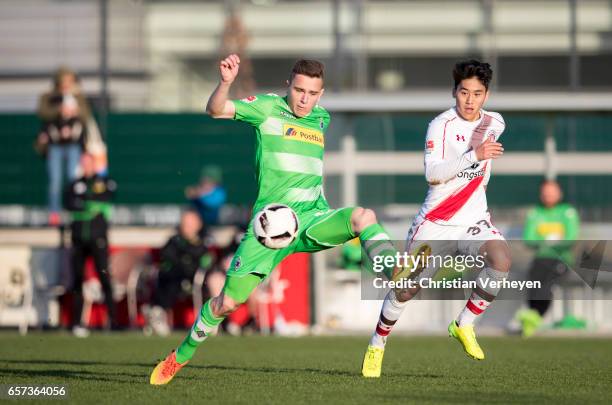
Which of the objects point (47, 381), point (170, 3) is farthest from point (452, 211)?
point (170, 3)

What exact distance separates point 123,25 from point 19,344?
22.7 feet

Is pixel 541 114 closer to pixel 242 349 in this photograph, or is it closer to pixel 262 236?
pixel 242 349

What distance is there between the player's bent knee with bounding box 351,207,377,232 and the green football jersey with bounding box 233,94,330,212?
494mm

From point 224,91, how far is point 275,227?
1004 millimetres

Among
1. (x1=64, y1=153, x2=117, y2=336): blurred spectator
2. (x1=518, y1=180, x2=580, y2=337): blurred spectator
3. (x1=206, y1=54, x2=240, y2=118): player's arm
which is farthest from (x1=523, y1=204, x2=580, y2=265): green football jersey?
(x1=206, y1=54, x2=240, y2=118): player's arm

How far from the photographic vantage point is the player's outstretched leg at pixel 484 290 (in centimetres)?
897

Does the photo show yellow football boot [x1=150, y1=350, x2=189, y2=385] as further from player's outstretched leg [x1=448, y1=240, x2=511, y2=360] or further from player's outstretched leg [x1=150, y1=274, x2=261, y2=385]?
player's outstretched leg [x1=448, y1=240, x2=511, y2=360]

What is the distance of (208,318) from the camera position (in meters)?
8.45

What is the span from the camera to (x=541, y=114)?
58.9 feet

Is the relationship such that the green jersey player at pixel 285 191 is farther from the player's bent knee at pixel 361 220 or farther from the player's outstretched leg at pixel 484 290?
the player's outstretched leg at pixel 484 290

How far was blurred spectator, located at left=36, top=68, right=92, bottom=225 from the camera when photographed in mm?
18156

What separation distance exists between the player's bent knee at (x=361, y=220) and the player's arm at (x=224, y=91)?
1.10 m

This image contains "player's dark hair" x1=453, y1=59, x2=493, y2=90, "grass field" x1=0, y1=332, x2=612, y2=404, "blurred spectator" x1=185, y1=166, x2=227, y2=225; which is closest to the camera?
"grass field" x1=0, y1=332, x2=612, y2=404

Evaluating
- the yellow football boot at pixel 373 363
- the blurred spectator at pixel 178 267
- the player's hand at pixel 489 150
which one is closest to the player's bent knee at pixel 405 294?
the yellow football boot at pixel 373 363
